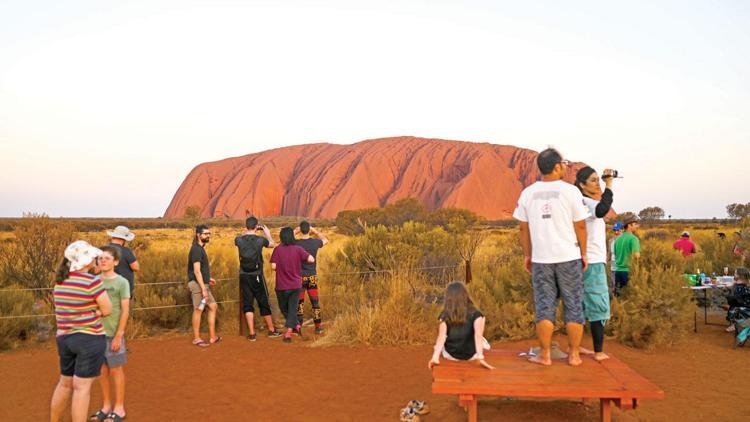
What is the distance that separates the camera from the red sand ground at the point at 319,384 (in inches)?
205

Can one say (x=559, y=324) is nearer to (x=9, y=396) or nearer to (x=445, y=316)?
(x=445, y=316)

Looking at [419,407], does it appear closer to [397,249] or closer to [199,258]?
[199,258]

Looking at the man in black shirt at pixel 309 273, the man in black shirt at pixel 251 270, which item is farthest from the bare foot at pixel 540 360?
the man in black shirt at pixel 251 270

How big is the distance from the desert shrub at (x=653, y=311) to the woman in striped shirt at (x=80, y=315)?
6539 mm

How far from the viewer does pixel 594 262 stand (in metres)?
5.07

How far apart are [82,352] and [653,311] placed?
6.94 m

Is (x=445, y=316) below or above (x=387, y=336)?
above

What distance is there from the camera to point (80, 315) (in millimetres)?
4250

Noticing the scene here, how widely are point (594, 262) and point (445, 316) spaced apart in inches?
56.1

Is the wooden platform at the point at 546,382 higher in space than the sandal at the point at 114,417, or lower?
higher

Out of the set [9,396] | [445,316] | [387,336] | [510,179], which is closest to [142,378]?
[9,396]

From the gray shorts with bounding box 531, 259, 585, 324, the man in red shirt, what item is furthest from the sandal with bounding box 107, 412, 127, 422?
the man in red shirt

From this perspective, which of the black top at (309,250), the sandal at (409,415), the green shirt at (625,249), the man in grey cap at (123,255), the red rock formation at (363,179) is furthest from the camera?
the red rock formation at (363,179)

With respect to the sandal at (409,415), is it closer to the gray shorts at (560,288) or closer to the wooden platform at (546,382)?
the wooden platform at (546,382)
